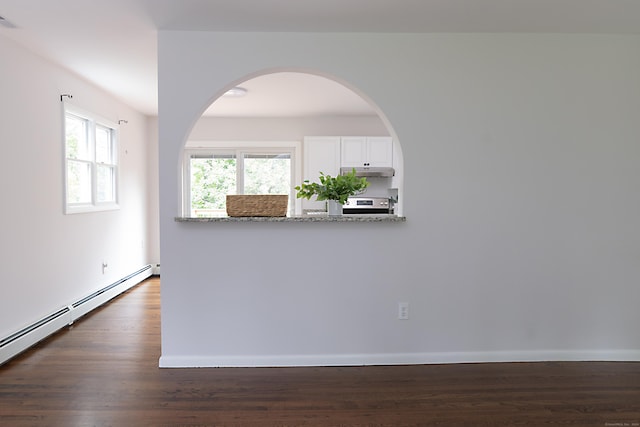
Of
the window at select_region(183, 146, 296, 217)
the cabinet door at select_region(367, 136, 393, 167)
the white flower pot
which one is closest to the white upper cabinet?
the cabinet door at select_region(367, 136, 393, 167)

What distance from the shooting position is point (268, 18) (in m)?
2.54

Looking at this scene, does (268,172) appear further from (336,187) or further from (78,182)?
(336,187)

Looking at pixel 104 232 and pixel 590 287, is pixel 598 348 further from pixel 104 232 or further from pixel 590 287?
pixel 104 232

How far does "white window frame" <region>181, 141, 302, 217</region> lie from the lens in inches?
231

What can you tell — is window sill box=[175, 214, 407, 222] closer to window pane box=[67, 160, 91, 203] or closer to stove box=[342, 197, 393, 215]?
window pane box=[67, 160, 91, 203]

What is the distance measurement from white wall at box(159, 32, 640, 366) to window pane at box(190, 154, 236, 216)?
3191mm

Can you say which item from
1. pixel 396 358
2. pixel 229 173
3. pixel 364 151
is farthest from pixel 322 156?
pixel 396 358

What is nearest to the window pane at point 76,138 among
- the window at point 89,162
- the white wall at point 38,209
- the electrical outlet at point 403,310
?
the window at point 89,162

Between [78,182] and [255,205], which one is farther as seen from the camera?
[78,182]

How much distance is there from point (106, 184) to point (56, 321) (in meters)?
1.82

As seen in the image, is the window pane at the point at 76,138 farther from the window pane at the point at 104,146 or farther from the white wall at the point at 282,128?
the white wall at the point at 282,128

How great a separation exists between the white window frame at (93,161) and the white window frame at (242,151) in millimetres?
1151

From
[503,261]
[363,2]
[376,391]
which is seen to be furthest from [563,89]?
[376,391]

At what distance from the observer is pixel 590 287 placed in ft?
9.40
